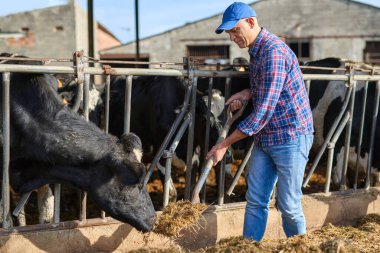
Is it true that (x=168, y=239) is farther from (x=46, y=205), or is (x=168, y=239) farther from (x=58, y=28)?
(x=58, y=28)

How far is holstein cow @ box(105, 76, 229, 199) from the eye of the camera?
5.76 meters

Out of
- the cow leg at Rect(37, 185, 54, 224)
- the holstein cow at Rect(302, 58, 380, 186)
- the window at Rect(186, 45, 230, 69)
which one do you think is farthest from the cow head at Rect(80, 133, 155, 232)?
the window at Rect(186, 45, 230, 69)

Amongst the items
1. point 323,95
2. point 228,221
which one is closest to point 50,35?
point 323,95

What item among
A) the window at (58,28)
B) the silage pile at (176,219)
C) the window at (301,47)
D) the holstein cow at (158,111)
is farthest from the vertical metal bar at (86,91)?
the window at (301,47)

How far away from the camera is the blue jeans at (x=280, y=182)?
3.54 metres

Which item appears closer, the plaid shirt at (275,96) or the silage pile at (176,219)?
the plaid shirt at (275,96)

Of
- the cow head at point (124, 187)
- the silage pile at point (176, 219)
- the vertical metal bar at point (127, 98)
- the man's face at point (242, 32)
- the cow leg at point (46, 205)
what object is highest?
the man's face at point (242, 32)

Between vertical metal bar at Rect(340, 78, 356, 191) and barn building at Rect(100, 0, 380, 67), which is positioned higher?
barn building at Rect(100, 0, 380, 67)

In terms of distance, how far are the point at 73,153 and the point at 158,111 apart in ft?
9.55

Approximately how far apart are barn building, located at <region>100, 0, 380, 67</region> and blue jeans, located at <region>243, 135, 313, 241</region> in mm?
17338

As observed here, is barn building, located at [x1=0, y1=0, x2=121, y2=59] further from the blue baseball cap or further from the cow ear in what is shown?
the blue baseball cap

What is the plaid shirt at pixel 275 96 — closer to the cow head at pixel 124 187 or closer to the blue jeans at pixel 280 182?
the blue jeans at pixel 280 182

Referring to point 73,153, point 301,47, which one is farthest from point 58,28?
point 73,153

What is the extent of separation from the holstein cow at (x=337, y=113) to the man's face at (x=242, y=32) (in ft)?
9.78
